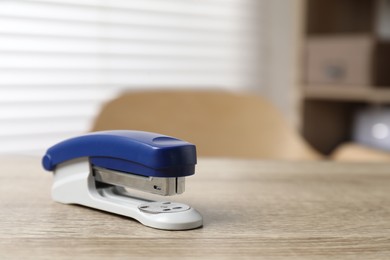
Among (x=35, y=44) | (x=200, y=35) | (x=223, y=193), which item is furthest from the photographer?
(x=200, y=35)

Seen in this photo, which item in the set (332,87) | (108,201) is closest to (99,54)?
(332,87)

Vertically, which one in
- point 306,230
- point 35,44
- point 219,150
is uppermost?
point 35,44

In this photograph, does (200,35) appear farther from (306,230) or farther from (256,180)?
(306,230)

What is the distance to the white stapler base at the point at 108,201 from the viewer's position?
1.83 ft

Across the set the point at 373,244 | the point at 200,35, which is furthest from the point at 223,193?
the point at 200,35

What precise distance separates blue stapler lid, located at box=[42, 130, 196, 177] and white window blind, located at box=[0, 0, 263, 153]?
1503mm

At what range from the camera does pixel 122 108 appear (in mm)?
1432

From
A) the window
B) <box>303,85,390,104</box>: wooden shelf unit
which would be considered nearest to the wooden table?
the window

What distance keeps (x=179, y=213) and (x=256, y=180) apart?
11.3 inches

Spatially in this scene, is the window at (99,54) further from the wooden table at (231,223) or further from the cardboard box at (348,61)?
the wooden table at (231,223)

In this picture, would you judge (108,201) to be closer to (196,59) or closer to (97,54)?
(97,54)

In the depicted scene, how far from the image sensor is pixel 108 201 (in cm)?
61

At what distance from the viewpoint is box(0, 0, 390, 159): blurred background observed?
2104 mm

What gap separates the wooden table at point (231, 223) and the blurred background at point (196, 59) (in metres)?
1.29
